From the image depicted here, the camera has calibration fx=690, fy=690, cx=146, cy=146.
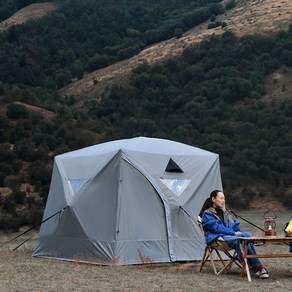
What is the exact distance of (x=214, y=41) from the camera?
5344 centimetres

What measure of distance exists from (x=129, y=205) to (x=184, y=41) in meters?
48.6

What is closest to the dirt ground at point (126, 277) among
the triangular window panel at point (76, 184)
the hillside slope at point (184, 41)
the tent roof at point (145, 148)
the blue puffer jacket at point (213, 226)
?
the blue puffer jacket at point (213, 226)

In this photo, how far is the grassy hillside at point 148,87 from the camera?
31172 mm

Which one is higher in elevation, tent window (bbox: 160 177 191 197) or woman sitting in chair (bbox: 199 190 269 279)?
woman sitting in chair (bbox: 199 190 269 279)

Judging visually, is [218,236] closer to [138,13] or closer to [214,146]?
[214,146]

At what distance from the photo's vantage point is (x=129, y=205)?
11523 mm

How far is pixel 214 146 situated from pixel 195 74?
1364cm

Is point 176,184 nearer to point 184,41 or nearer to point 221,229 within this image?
point 221,229

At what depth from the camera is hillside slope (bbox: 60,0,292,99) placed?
54469 millimetres

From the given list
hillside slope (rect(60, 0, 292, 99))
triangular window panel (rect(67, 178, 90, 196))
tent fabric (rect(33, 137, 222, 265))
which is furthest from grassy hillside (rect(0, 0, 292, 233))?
tent fabric (rect(33, 137, 222, 265))

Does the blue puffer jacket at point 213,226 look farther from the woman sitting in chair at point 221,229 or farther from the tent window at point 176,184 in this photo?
the tent window at point 176,184

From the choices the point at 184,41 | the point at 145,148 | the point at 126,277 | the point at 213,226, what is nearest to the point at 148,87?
the point at 184,41

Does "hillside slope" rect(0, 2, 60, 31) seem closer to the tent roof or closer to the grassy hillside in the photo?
the grassy hillside

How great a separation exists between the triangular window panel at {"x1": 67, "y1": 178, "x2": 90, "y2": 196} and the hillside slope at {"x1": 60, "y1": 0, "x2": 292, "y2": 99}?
127 ft
